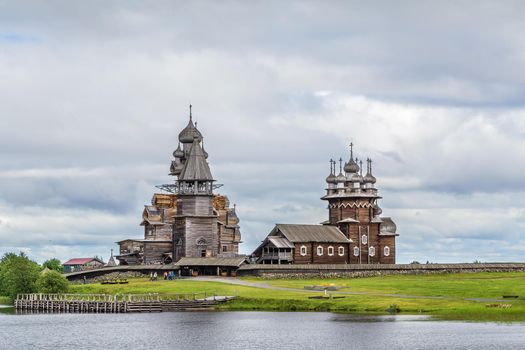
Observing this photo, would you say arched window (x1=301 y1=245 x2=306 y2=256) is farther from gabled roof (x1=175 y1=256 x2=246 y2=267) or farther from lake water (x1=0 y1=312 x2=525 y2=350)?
lake water (x1=0 y1=312 x2=525 y2=350)

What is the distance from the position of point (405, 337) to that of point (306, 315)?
20280mm

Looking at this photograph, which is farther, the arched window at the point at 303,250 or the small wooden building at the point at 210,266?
the arched window at the point at 303,250

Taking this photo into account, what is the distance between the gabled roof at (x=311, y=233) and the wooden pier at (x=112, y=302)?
33.6 m

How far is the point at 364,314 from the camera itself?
8750 centimetres

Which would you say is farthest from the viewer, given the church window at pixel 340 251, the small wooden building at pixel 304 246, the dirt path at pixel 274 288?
the church window at pixel 340 251

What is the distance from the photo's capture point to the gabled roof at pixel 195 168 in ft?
461

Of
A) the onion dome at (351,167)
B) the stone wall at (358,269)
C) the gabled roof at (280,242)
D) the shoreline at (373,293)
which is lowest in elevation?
the shoreline at (373,293)

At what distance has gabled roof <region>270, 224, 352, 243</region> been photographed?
14062 cm

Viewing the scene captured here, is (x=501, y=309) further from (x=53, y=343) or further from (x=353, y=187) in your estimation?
(x=353, y=187)

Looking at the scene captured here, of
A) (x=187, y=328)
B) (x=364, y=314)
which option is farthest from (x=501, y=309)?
(x=187, y=328)

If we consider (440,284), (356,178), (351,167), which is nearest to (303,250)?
(356,178)

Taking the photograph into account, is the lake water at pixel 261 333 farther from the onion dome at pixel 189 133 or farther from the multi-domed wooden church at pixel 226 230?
the onion dome at pixel 189 133

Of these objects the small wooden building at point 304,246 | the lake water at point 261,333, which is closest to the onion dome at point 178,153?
the small wooden building at point 304,246

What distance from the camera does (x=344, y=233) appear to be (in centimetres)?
14850
